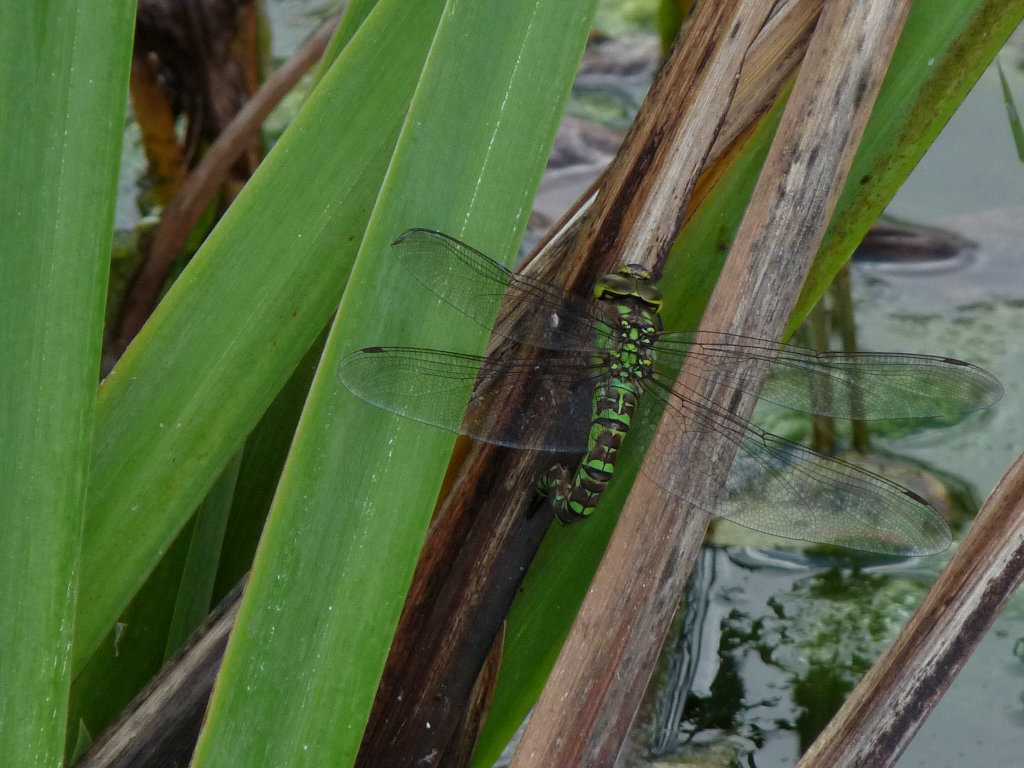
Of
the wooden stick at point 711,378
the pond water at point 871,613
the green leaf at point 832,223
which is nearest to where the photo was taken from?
the wooden stick at point 711,378

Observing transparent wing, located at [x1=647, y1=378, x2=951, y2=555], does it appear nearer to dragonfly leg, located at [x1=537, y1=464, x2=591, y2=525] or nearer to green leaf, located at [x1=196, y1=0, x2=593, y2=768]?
dragonfly leg, located at [x1=537, y1=464, x2=591, y2=525]

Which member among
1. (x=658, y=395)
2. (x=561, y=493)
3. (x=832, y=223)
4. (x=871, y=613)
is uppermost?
(x=832, y=223)

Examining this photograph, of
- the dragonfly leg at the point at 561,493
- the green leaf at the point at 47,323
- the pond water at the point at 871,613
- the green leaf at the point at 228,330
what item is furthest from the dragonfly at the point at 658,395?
the pond water at the point at 871,613

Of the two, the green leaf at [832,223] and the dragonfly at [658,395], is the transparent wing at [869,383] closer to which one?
the dragonfly at [658,395]

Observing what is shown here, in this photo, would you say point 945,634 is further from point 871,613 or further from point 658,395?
point 871,613

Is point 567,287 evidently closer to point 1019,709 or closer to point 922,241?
point 1019,709

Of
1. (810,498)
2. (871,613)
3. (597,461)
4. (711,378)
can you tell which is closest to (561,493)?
(597,461)

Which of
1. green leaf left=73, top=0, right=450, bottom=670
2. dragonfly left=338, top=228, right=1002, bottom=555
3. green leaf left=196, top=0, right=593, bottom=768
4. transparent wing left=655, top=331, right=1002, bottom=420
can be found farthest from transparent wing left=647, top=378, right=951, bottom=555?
green leaf left=73, top=0, right=450, bottom=670

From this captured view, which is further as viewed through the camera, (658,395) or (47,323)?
(658,395)
